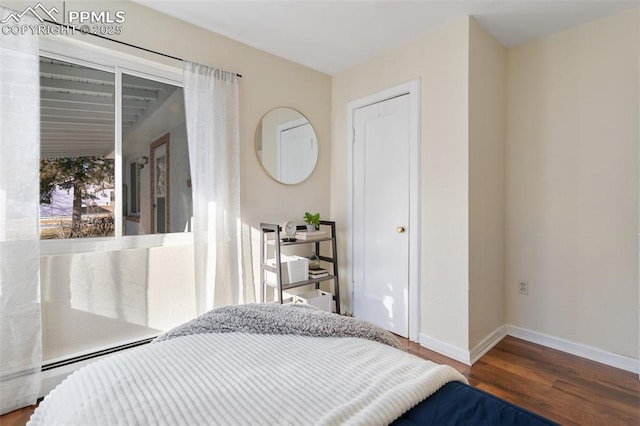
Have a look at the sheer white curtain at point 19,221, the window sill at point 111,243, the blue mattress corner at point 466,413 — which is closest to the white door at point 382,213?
the window sill at point 111,243

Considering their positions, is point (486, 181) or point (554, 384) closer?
point (554, 384)

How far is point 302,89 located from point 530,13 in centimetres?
186

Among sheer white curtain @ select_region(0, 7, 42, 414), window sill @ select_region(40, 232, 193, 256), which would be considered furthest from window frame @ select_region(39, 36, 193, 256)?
sheer white curtain @ select_region(0, 7, 42, 414)

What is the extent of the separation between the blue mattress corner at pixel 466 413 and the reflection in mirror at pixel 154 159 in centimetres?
203

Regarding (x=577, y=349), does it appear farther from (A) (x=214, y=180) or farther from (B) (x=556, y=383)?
(A) (x=214, y=180)

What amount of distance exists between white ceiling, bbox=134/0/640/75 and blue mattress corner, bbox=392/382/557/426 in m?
2.27

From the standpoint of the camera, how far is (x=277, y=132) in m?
2.84

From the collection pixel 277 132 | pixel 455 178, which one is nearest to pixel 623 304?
pixel 455 178

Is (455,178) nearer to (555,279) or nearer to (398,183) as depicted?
(398,183)

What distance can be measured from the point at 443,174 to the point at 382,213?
Answer: 25.8 inches

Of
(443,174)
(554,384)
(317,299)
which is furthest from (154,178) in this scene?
(554,384)

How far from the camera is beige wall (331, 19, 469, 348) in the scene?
2.27 m

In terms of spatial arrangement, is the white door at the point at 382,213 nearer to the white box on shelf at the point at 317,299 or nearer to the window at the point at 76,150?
the white box on shelf at the point at 317,299

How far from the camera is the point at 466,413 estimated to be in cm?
85
